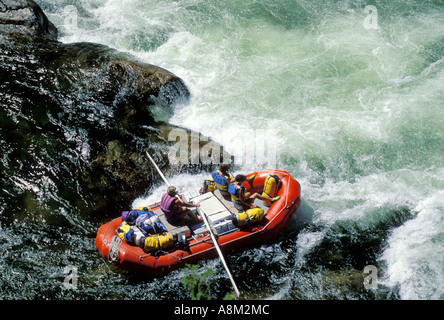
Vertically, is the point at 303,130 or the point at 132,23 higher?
the point at 132,23

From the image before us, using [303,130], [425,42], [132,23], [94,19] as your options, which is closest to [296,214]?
[303,130]

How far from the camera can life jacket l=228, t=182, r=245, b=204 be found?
752cm

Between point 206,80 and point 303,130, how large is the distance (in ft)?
11.0

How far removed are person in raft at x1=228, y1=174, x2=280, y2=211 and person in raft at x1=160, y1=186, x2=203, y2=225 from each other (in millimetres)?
742

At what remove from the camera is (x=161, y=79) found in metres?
10.2

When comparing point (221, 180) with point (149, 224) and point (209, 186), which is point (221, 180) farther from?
point (149, 224)

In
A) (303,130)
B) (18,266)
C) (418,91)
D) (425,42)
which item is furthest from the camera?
(425,42)

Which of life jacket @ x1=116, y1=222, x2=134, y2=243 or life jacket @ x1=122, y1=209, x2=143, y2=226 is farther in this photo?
life jacket @ x1=122, y1=209, x2=143, y2=226

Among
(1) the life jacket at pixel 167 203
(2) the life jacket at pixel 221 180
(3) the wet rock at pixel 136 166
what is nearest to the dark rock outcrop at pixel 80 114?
(3) the wet rock at pixel 136 166

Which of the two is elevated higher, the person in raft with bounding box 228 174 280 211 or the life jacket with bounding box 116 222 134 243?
the person in raft with bounding box 228 174 280 211

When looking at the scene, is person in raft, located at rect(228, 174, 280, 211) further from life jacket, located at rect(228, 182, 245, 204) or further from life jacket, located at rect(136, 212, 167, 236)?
life jacket, located at rect(136, 212, 167, 236)

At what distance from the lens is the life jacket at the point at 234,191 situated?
7520mm

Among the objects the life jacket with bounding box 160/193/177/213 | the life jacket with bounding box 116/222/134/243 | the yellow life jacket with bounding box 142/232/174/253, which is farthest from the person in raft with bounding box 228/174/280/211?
the life jacket with bounding box 116/222/134/243
